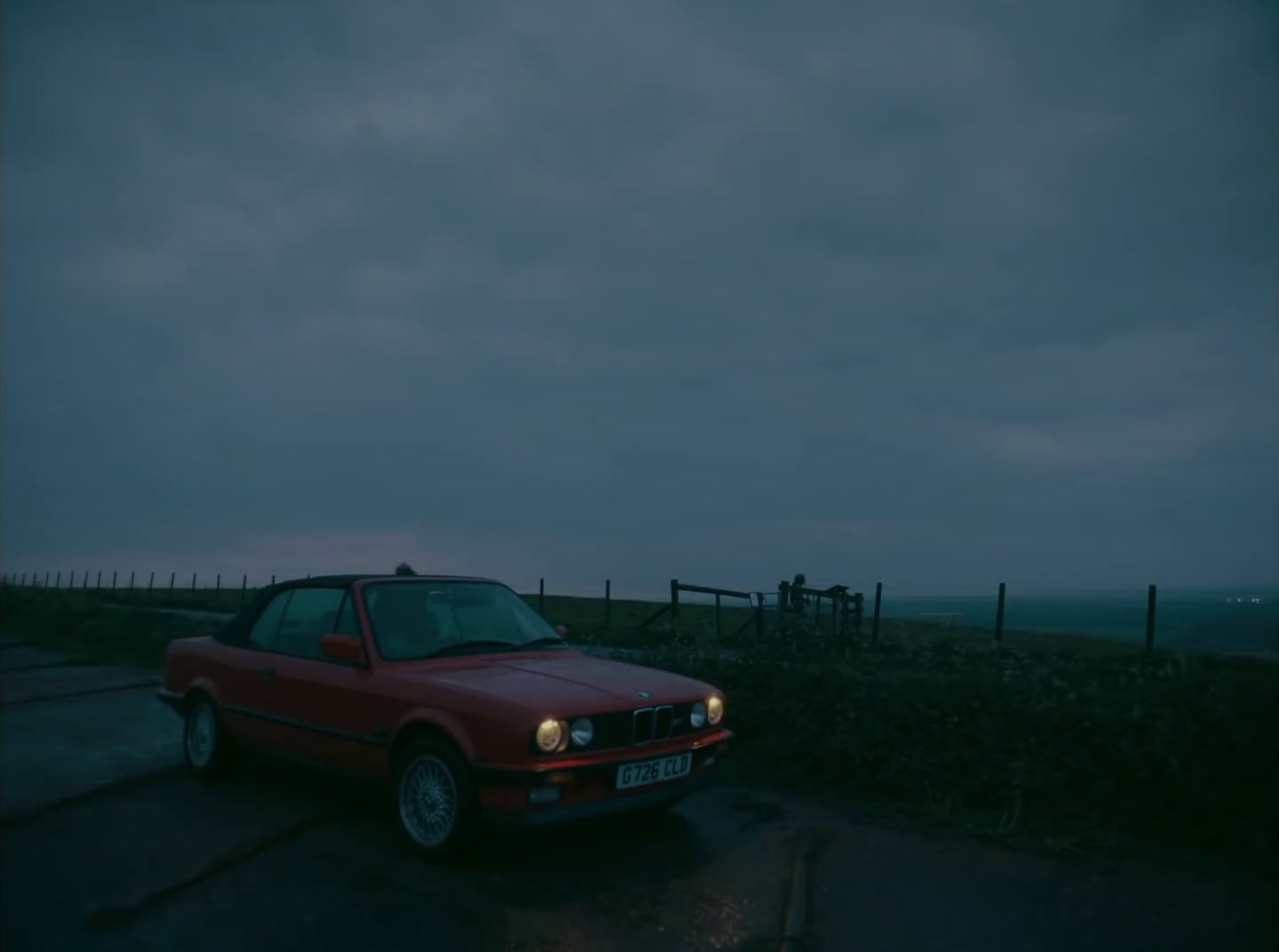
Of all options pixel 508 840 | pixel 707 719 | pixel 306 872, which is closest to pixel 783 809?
pixel 707 719

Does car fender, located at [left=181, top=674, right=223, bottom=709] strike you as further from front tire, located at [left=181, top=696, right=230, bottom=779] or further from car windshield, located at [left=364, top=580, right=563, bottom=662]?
car windshield, located at [left=364, top=580, right=563, bottom=662]

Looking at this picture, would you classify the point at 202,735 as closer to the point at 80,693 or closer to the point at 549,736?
the point at 549,736

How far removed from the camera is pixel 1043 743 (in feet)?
19.7

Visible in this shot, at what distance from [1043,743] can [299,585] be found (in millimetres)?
5101

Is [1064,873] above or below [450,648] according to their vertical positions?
below

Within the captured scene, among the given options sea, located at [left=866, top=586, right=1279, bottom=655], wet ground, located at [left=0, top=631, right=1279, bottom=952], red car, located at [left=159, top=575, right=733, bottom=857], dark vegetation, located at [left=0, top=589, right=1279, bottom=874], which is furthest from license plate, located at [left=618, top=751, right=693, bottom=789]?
sea, located at [left=866, top=586, right=1279, bottom=655]

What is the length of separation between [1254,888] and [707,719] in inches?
109

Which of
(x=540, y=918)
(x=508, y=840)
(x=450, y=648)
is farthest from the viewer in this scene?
(x=450, y=648)

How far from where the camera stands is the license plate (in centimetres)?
480

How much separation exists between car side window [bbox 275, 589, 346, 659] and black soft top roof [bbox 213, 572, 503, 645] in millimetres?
57

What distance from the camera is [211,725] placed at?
656 cm

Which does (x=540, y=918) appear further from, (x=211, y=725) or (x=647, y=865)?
(x=211, y=725)

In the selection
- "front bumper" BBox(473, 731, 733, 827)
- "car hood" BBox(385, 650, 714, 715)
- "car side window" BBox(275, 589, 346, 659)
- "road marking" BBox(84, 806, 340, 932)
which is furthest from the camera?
"car side window" BBox(275, 589, 346, 659)

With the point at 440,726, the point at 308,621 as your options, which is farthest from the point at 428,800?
the point at 308,621
